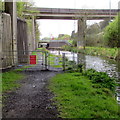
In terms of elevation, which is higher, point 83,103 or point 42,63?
point 42,63

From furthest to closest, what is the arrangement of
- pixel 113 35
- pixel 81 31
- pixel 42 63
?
pixel 81 31
pixel 113 35
pixel 42 63

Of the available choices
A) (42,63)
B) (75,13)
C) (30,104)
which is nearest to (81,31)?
(75,13)

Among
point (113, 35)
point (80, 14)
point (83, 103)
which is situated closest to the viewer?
point (83, 103)

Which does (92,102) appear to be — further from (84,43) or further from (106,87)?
(84,43)

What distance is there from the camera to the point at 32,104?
4738 mm

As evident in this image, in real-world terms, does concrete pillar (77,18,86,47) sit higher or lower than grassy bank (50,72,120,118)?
higher

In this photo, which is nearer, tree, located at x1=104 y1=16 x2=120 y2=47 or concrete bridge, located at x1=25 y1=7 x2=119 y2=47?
tree, located at x1=104 y1=16 x2=120 y2=47

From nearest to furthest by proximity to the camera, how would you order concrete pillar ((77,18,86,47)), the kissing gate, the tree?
the kissing gate
the tree
concrete pillar ((77,18,86,47))

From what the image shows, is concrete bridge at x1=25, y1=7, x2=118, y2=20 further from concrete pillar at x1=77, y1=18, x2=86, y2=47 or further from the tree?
the tree

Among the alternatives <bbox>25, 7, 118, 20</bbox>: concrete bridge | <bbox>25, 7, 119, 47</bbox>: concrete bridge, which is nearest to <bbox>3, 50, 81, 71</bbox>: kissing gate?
<bbox>25, 7, 119, 47</bbox>: concrete bridge

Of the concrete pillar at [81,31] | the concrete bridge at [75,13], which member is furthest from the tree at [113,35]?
the concrete bridge at [75,13]

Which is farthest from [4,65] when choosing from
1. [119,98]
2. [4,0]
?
[119,98]

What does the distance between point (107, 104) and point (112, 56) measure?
61.2 ft

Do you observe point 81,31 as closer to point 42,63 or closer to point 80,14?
point 80,14
